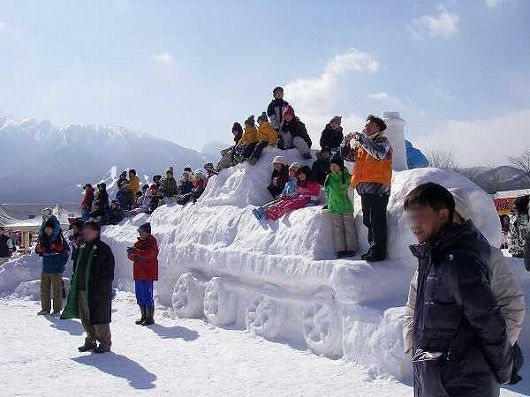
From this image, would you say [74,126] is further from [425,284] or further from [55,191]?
[425,284]

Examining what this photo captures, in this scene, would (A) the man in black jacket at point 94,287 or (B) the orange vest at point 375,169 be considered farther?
(A) the man in black jacket at point 94,287

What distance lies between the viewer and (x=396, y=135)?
22.8 ft

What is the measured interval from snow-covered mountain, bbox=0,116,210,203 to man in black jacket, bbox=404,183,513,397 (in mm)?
69745

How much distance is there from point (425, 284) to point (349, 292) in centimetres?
327

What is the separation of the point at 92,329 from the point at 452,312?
5.23 metres

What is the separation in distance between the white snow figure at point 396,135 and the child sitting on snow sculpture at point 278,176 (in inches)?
80.8

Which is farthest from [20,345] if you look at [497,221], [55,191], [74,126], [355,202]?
[74,126]

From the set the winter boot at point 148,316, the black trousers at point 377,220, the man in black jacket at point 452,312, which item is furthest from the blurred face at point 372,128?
the winter boot at point 148,316

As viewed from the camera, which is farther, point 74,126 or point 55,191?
point 74,126

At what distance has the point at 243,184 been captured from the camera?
898cm

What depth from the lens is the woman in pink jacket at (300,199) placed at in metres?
7.36

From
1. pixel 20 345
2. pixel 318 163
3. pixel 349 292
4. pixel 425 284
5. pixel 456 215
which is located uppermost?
pixel 318 163

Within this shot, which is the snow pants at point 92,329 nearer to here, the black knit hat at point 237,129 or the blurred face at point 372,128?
the blurred face at point 372,128

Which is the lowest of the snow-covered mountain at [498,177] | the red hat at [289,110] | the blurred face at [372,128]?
the blurred face at [372,128]
